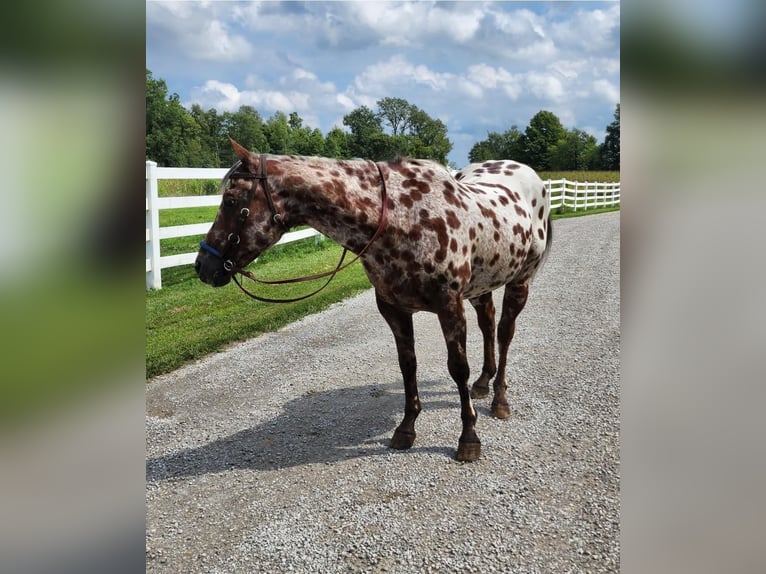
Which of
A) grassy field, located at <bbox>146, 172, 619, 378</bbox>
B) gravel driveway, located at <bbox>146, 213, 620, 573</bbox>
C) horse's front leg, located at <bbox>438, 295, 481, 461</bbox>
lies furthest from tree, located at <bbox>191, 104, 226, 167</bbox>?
horse's front leg, located at <bbox>438, 295, 481, 461</bbox>

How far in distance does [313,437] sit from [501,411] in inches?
58.1

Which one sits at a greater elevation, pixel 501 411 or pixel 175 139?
pixel 175 139

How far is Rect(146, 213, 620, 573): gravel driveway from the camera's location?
8.38ft

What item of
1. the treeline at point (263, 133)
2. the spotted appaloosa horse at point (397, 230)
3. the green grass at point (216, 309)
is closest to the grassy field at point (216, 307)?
the green grass at point (216, 309)

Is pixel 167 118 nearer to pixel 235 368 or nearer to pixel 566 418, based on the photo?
pixel 235 368

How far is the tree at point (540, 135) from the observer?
159ft

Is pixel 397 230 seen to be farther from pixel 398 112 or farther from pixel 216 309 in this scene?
pixel 398 112

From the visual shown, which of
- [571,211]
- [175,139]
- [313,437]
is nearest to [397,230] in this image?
[313,437]

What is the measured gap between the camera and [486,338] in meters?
4.50

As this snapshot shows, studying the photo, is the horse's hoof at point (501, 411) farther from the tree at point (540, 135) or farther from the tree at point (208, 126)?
the tree at point (540, 135)

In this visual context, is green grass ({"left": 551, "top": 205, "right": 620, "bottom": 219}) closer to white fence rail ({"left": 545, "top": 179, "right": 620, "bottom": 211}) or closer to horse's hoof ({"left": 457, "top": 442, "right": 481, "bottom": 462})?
white fence rail ({"left": 545, "top": 179, "right": 620, "bottom": 211})

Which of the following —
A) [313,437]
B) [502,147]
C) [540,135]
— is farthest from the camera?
[502,147]
